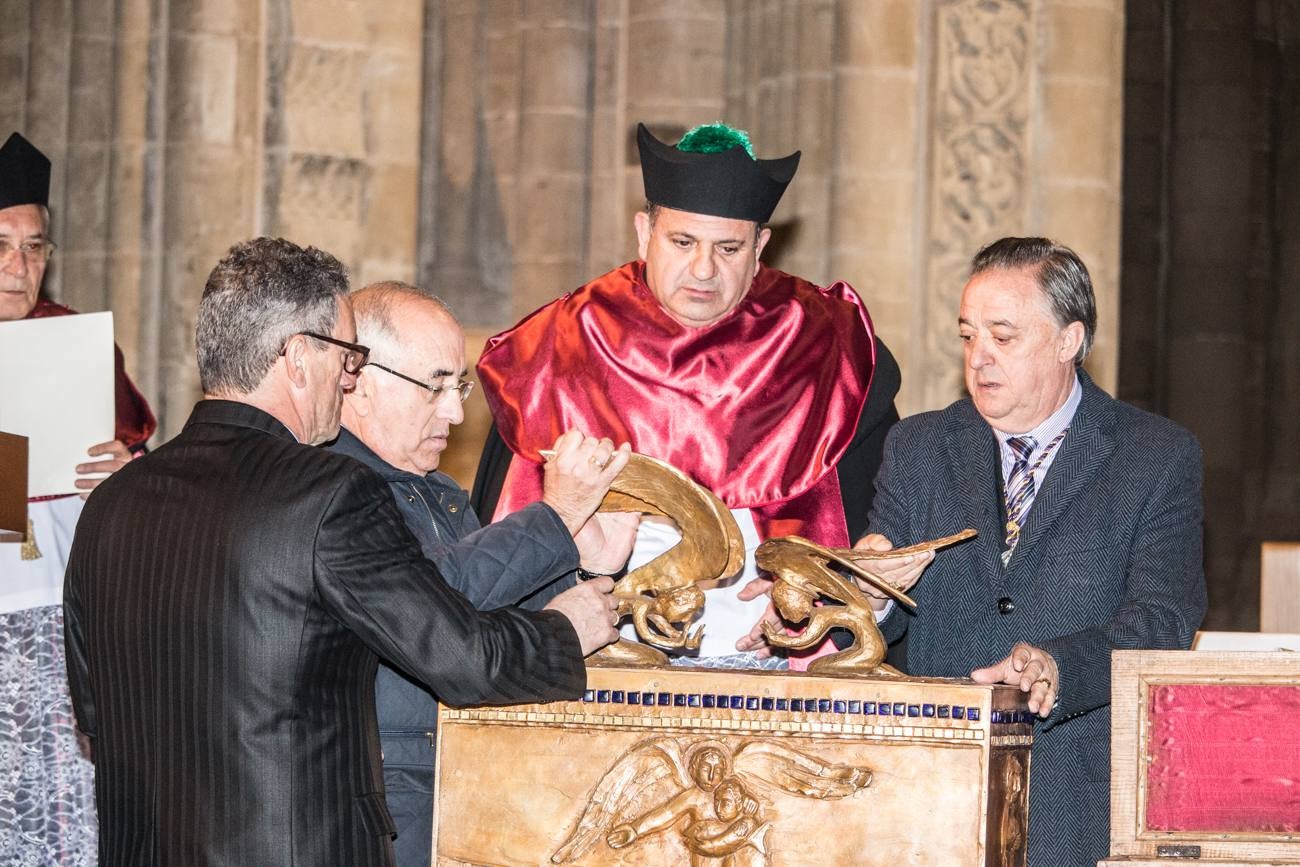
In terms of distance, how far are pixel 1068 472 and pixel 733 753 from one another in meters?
0.93

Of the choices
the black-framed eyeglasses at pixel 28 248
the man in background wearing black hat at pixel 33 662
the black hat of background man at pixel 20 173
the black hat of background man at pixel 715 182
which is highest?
the black hat of background man at pixel 20 173

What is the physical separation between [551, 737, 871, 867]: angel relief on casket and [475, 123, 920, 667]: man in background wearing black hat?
3.16 feet

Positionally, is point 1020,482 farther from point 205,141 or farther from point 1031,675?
point 205,141

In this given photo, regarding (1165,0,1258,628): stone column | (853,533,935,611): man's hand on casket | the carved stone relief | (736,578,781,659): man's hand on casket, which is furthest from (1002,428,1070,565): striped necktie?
(1165,0,1258,628): stone column

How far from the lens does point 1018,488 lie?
3.19m

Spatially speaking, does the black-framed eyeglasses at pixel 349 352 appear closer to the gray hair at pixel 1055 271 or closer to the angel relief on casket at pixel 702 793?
the angel relief on casket at pixel 702 793

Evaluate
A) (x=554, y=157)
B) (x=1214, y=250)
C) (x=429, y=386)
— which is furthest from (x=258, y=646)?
(x=1214, y=250)

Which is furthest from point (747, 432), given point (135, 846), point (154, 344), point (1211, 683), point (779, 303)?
point (154, 344)

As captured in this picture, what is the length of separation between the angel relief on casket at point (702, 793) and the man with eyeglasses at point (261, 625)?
6.2 inches

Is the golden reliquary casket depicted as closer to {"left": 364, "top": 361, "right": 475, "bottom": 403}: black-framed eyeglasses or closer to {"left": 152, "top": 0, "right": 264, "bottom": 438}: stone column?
{"left": 364, "top": 361, "right": 475, "bottom": 403}: black-framed eyeglasses

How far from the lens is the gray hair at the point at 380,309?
2.93 m

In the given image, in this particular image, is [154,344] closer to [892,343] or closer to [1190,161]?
[892,343]

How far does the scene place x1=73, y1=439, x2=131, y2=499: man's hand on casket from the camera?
3.93 metres

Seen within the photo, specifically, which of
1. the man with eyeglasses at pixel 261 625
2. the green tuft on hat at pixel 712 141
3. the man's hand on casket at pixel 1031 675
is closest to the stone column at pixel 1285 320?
the green tuft on hat at pixel 712 141
